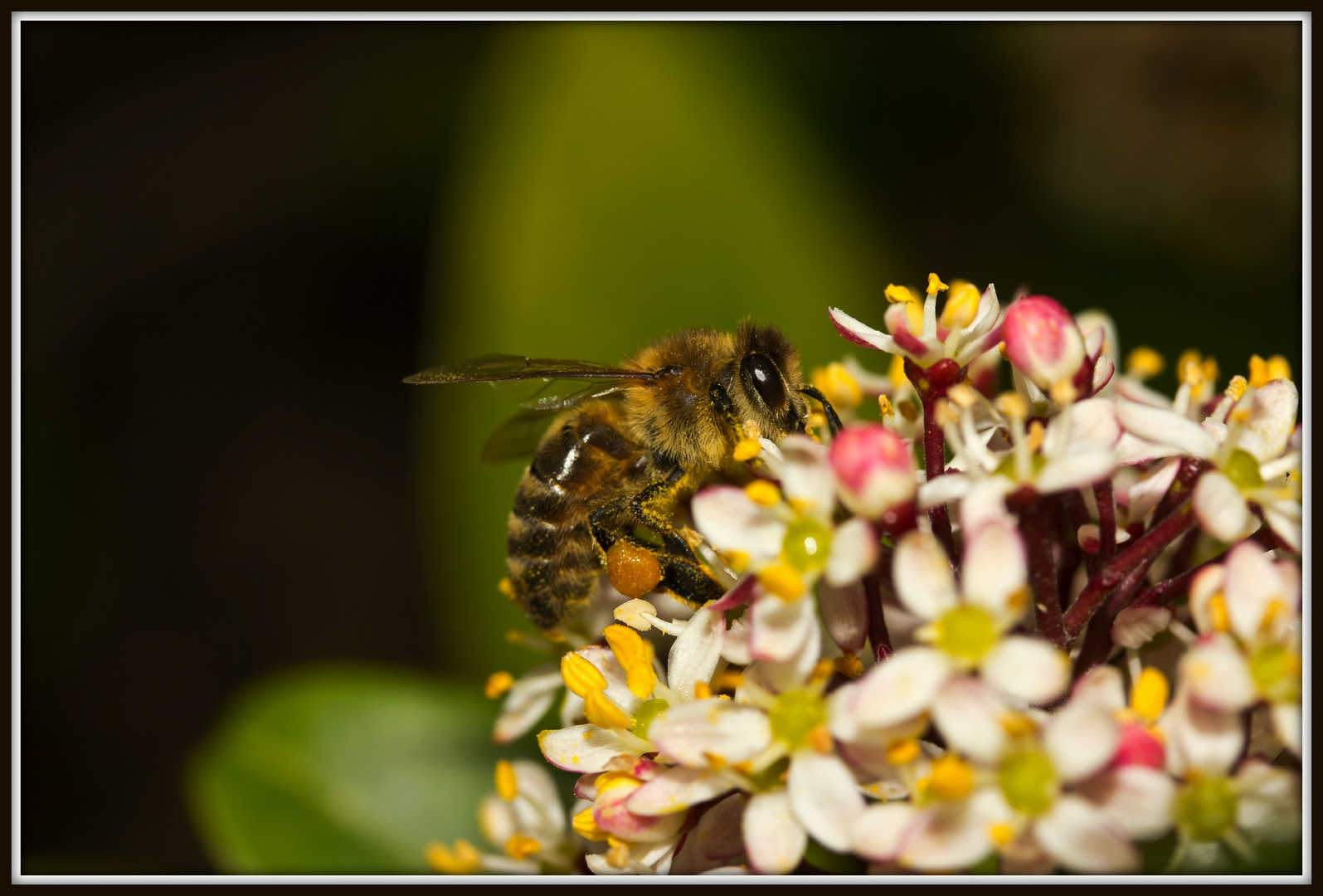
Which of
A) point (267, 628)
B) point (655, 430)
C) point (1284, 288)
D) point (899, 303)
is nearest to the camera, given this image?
point (899, 303)

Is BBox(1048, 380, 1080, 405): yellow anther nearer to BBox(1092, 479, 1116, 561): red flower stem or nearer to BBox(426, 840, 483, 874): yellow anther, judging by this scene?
BBox(1092, 479, 1116, 561): red flower stem

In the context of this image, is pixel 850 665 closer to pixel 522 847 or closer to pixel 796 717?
pixel 796 717

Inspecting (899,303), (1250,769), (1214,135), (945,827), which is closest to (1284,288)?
(1214,135)

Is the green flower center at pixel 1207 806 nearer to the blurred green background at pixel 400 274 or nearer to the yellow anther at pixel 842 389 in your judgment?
the yellow anther at pixel 842 389

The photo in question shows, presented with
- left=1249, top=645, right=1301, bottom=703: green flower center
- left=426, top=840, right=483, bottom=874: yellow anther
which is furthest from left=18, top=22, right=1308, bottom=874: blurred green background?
left=1249, top=645, right=1301, bottom=703: green flower center

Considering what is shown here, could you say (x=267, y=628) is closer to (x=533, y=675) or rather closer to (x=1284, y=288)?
(x=533, y=675)

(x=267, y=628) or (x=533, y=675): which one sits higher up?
(x=533, y=675)
